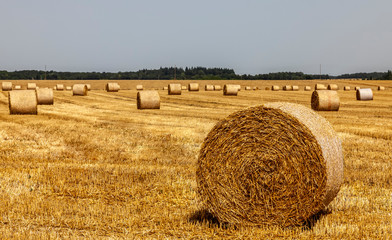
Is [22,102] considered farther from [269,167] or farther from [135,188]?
[269,167]

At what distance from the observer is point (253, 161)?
6.09 meters

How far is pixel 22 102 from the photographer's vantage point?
766 inches

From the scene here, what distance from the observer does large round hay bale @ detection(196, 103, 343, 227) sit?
5844 millimetres

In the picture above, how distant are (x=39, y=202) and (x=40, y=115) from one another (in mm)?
13055

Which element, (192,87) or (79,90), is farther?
(192,87)

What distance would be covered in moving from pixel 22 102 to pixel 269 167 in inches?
629

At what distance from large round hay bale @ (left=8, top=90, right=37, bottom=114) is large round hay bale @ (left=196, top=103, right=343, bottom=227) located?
15.1 m

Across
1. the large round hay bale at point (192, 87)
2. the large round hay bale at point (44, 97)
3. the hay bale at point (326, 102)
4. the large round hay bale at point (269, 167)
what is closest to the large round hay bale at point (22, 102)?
the large round hay bale at point (44, 97)

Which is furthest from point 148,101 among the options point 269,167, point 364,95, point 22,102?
point 269,167

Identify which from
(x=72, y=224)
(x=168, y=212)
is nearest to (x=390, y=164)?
(x=168, y=212)

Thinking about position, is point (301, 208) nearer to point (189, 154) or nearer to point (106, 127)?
point (189, 154)

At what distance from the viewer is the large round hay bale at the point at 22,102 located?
1947cm

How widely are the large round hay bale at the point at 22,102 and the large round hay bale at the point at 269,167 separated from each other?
15.1m

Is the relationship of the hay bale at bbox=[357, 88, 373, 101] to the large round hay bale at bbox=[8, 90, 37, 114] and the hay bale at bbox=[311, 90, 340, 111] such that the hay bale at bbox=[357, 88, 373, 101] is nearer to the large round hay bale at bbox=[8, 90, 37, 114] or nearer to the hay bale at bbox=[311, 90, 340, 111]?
the hay bale at bbox=[311, 90, 340, 111]
